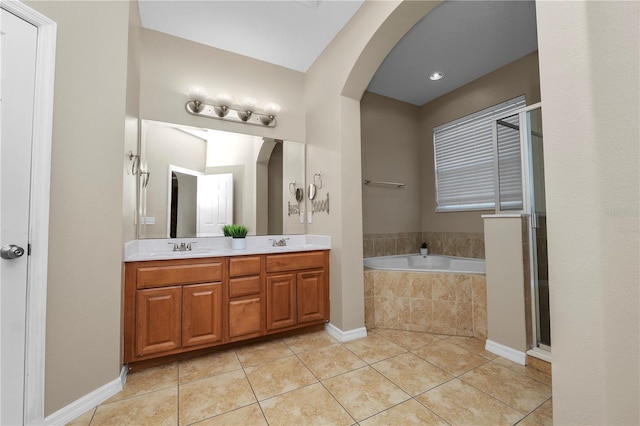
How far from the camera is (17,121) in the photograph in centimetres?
126

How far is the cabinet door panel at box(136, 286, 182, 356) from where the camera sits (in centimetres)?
186

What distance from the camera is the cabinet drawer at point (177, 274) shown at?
1.88 meters

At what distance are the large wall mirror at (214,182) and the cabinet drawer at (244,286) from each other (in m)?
0.67

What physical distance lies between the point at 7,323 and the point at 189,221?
4.66 ft

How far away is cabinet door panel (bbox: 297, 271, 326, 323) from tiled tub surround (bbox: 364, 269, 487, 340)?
45 cm

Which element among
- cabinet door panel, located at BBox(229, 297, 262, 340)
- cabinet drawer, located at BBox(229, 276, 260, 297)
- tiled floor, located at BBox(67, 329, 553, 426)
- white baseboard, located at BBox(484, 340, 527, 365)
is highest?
cabinet drawer, located at BBox(229, 276, 260, 297)

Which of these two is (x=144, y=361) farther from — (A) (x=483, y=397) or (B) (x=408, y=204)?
(B) (x=408, y=204)

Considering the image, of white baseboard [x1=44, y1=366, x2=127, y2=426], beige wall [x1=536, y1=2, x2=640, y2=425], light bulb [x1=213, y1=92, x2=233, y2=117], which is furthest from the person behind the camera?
light bulb [x1=213, y1=92, x2=233, y2=117]

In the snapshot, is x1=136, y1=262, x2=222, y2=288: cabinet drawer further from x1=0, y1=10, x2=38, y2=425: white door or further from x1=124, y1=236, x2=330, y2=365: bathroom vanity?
x1=0, y1=10, x2=38, y2=425: white door

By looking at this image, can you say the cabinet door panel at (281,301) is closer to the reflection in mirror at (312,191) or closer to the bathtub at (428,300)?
the bathtub at (428,300)

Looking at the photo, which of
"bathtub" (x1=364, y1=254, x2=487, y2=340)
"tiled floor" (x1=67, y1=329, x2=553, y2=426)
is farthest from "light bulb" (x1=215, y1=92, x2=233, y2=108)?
"tiled floor" (x1=67, y1=329, x2=553, y2=426)

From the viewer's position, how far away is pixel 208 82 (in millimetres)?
2730

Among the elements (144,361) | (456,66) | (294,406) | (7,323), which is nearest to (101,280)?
(7,323)

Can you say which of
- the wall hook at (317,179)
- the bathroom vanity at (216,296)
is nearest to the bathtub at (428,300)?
the bathroom vanity at (216,296)
